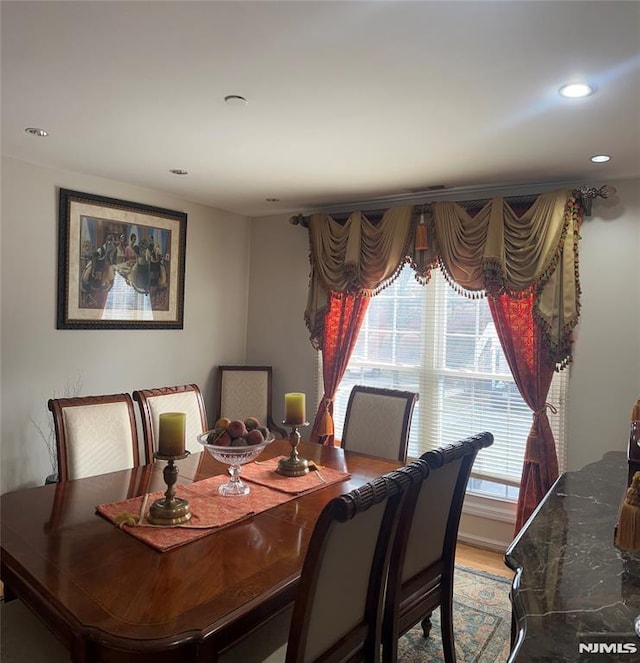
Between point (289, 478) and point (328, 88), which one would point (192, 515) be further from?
point (328, 88)

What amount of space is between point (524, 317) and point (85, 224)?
2916mm

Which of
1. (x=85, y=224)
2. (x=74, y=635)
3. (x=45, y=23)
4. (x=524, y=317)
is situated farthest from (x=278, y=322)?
(x=74, y=635)

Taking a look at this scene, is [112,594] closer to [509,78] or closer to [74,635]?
[74,635]

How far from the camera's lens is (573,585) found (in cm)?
118

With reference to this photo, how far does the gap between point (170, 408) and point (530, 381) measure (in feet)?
7.19

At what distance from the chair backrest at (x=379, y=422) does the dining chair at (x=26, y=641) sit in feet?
5.79

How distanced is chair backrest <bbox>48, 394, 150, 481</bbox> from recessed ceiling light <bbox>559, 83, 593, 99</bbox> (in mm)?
2415

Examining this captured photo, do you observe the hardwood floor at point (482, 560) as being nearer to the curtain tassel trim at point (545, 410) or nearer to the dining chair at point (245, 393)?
the curtain tassel trim at point (545, 410)

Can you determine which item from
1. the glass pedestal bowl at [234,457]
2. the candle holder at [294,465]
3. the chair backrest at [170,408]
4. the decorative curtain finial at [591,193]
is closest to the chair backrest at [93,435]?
the chair backrest at [170,408]

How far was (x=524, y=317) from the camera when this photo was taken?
330 centimetres

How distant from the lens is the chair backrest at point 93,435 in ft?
7.81

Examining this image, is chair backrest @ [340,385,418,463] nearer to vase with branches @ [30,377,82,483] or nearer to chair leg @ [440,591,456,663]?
chair leg @ [440,591,456,663]

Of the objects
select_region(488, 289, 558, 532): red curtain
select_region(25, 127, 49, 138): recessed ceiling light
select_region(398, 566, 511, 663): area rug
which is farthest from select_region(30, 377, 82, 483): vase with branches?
select_region(488, 289, 558, 532): red curtain

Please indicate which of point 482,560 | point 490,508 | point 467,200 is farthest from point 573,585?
point 467,200
